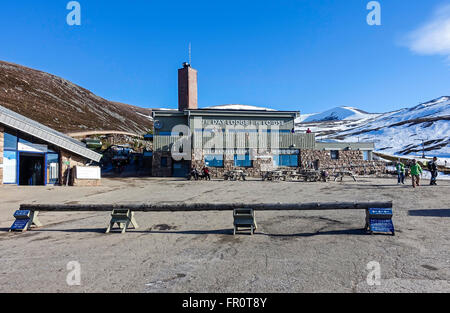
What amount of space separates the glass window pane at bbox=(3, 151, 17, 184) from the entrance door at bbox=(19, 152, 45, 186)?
194cm

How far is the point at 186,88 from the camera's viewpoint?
132 ft

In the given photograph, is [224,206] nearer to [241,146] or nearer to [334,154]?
[241,146]

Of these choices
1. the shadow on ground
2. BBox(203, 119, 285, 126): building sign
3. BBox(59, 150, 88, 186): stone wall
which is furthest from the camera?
BBox(203, 119, 285, 126): building sign

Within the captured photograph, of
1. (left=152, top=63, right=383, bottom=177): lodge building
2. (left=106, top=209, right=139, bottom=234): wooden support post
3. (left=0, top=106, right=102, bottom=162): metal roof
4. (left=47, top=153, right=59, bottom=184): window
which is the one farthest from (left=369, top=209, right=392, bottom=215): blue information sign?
(left=152, top=63, right=383, bottom=177): lodge building

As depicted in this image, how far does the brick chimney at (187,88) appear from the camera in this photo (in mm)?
40344

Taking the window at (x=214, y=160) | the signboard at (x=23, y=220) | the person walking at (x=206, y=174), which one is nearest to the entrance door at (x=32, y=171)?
the person walking at (x=206, y=174)

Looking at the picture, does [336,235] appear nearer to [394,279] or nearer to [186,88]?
[394,279]

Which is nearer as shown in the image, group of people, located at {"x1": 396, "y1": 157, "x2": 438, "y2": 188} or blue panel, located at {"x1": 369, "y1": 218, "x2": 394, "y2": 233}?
blue panel, located at {"x1": 369, "y1": 218, "x2": 394, "y2": 233}

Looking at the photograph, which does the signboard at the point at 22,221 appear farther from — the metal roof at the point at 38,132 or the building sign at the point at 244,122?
the building sign at the point at 244,122

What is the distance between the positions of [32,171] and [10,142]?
4.07 meters

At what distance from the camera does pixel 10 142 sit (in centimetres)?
1803

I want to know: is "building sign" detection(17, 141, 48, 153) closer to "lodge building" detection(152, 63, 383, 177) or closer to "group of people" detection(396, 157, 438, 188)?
"lodge building" detection(152, 63, 383, 177)

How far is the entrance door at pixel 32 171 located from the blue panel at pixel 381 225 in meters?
21.5

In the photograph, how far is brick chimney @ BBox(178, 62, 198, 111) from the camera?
40.3 meters
